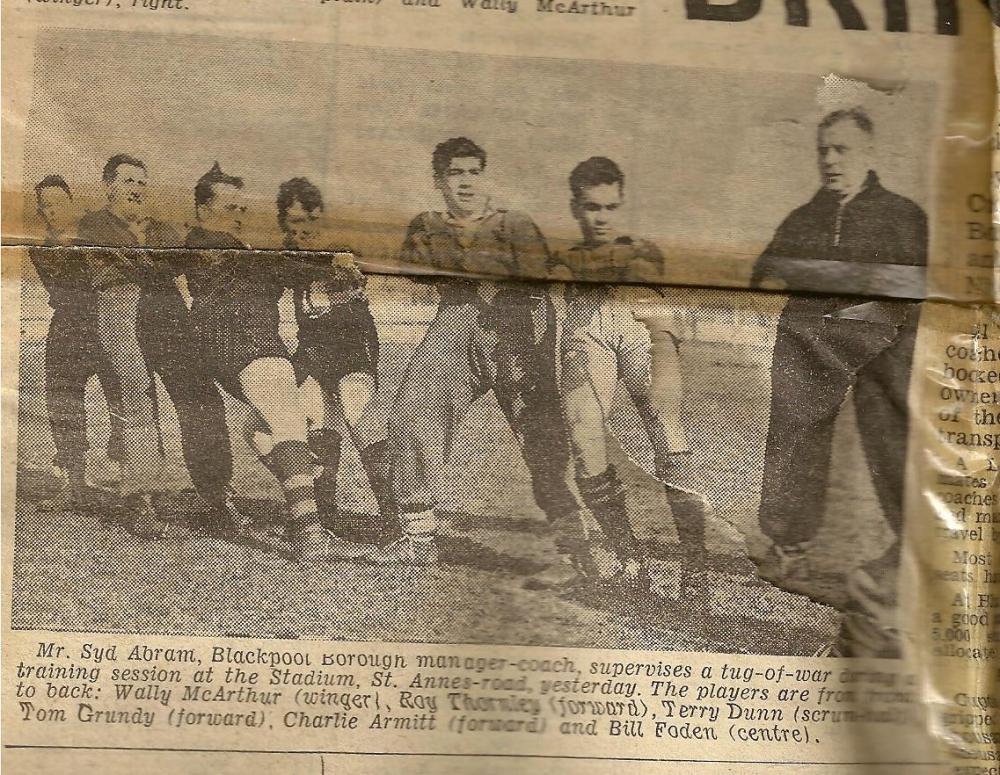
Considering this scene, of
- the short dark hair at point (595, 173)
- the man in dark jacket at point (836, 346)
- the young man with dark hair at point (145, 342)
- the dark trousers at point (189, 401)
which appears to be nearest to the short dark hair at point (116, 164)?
the young man with dark hair at point (145, 342)

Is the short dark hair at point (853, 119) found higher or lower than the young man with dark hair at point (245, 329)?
higher

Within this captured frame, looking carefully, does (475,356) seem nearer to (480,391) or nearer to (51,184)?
(480,391)

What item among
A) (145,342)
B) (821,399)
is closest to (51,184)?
(145,342)

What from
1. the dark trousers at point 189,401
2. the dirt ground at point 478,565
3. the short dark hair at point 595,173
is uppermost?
the short dark hair at point 595,173

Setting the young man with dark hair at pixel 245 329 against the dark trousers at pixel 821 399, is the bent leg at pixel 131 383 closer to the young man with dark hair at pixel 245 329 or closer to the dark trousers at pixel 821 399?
the young man with dark hair at pixel 245 329

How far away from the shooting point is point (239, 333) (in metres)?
0.77

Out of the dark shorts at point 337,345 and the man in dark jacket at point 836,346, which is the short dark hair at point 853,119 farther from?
the dark shorts at point 337,345

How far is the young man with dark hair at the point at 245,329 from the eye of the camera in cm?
77

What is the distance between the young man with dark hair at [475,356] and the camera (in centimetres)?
77

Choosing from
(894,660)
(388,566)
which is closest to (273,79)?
(388,566)

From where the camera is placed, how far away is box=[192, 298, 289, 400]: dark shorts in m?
0.77

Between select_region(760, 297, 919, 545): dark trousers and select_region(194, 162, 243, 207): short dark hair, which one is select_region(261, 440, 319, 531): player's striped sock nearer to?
select_region(194, 162, 243, 207): short dark hair

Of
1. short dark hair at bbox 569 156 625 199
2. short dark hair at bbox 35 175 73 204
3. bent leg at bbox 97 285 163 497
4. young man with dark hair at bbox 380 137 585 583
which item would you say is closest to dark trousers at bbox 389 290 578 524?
young man with dark hair at bbox 380 137 585 583

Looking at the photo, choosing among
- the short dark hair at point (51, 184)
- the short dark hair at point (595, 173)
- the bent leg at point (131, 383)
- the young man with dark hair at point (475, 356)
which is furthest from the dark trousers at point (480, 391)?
the short dark hair at point (51, 184)
